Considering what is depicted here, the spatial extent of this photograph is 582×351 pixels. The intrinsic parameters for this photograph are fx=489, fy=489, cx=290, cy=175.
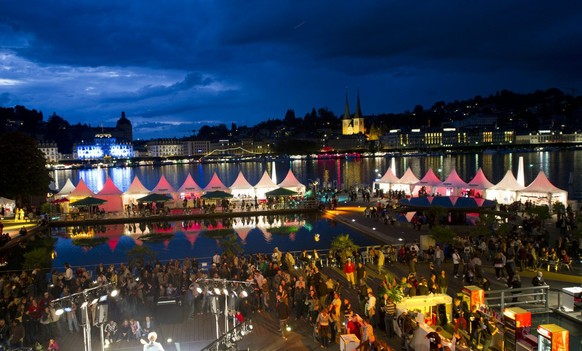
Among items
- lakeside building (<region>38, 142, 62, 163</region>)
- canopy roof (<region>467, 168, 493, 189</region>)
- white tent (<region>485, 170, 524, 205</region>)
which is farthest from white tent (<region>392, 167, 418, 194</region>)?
lakeside building (<region>38, 142, 62, 163</region>)

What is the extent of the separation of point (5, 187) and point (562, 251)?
34338 millimetres

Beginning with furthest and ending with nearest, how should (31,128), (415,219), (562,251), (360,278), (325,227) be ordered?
(31,128) → (325,227) → (415,219) → (562,251) → (360,278)

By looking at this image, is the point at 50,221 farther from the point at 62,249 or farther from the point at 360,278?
the point at 360,278

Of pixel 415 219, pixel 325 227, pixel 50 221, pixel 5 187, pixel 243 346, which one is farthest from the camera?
pixel 5 187

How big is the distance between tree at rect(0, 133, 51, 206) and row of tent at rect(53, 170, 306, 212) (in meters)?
2.85

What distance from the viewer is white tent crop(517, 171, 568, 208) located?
26.4 metres

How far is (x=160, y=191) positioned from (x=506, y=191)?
866 inches

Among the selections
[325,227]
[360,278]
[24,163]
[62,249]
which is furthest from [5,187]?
[360,278]

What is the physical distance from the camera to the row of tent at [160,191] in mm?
32188

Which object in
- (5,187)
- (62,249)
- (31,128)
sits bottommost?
(62,249)

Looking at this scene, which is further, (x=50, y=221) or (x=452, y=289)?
(x=50, y=221)

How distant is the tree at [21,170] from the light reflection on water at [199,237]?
7783mm

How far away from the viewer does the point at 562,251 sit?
47.8 ft

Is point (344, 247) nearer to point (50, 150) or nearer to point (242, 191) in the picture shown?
point (242, 191)
